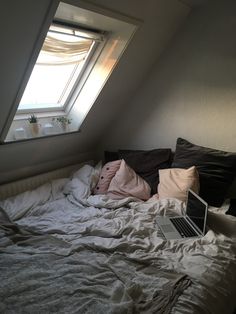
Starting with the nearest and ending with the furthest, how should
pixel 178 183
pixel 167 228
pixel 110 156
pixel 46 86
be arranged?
pixel 167 228, pixel 178 183, pixel 46 86, pixel 110 156

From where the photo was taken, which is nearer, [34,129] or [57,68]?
[34,129]

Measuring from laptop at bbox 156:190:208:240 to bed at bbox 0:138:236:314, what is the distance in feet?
0.19

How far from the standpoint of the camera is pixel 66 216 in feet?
7.16

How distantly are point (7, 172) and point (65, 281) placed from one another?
1.51m

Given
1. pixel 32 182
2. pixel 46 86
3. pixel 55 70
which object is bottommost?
pixel 32 182

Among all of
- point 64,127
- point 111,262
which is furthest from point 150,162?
point 111,262

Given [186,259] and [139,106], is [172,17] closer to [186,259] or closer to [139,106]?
[139,106]

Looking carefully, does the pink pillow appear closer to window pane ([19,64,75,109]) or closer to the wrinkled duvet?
the wrinkled duvet

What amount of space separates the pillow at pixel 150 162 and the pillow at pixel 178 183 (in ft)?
0.58

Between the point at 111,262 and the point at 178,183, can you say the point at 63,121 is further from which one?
the point at 111,262

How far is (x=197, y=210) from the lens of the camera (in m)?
1.95

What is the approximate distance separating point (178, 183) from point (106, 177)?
739mm

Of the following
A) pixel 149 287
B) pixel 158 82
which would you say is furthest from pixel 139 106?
pixel 149 287

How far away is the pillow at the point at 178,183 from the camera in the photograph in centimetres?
224
